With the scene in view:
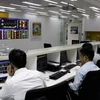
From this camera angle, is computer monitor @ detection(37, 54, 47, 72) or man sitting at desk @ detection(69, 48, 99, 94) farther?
computer monitor @ detection(37, 54, 47, 72)

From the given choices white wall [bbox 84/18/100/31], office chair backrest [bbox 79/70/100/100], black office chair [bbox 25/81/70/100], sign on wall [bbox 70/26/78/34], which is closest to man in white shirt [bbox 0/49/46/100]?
black office chair [bbox 25/81/70/100]

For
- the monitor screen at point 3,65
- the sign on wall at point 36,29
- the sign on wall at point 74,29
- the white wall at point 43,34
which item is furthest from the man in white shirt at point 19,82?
the sign on wall at point 36,29

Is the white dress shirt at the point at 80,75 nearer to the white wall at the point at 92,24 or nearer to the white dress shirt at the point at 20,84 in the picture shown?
the white dress shirt at the point at 20,84

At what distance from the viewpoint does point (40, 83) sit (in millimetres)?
1621

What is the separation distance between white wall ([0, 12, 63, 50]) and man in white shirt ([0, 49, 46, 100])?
25.0 feet

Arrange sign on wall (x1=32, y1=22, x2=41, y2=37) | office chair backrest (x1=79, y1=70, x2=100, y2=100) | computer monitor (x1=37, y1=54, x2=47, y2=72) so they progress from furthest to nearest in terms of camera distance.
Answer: sign on wall (x1=32, y1=22, x2=41, y2=37)
computer monitor (x1=37, y1=54, x2=47, y2=72)
office chair backrest (x1=79, y1=70, x2=100, y2=100)

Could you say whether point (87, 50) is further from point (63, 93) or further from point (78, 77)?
point (63, 93)

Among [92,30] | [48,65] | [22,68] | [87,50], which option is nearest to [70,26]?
[92,30]

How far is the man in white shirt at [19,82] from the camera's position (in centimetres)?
150

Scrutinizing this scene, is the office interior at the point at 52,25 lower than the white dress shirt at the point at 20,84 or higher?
higher

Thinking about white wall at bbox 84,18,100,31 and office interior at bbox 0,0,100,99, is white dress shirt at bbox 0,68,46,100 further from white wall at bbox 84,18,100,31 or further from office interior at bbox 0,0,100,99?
white wall at bbox 84,18,100,31

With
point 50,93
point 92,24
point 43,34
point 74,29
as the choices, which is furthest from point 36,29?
point 50,93

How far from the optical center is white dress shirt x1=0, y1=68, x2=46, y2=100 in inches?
59.0

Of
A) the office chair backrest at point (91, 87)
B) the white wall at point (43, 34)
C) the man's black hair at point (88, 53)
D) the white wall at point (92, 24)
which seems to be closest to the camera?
the office chair backrest at point (91, 87)
